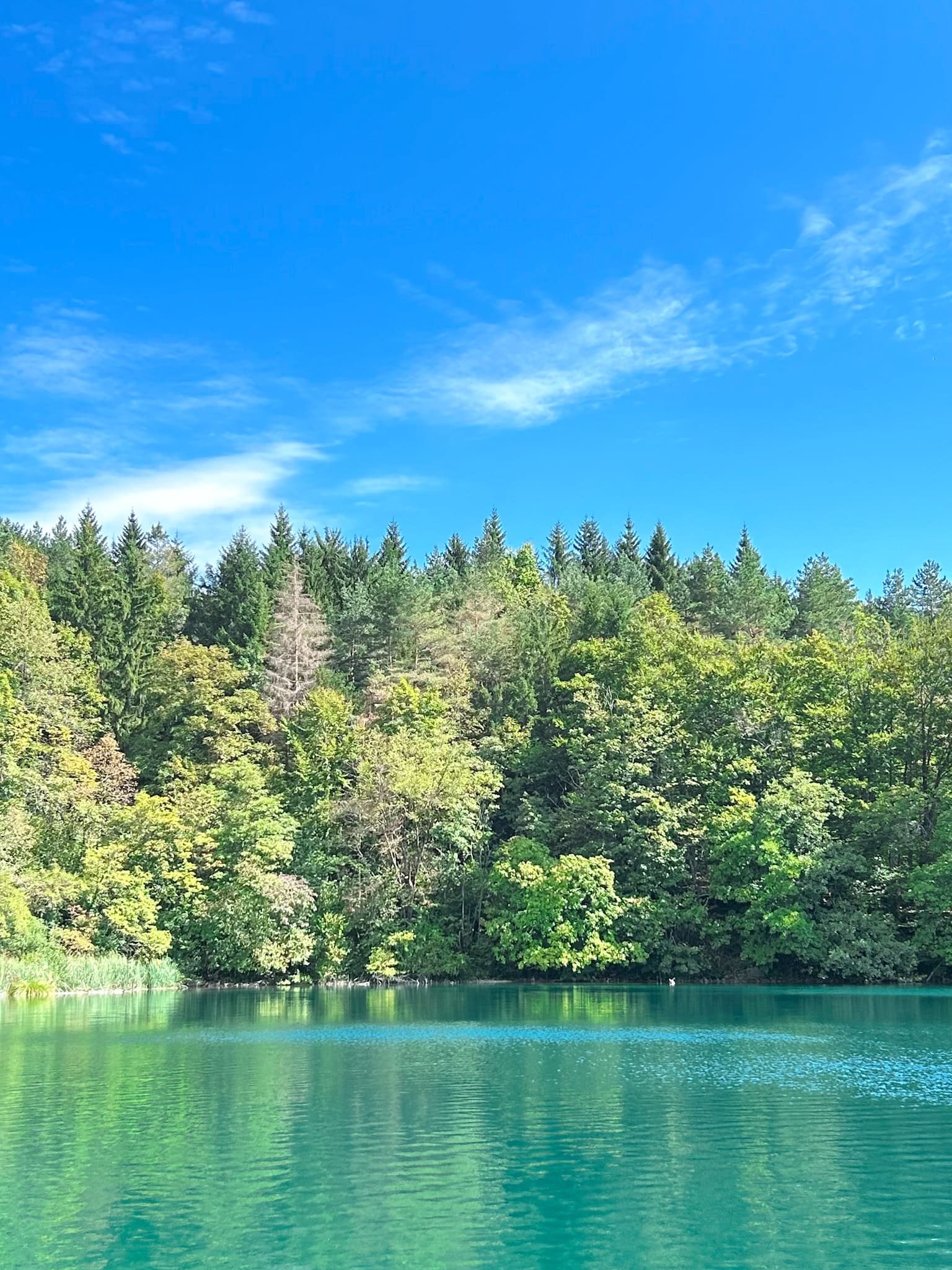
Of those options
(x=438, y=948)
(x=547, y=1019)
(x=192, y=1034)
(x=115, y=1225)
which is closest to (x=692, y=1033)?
(x=547, y=1019)

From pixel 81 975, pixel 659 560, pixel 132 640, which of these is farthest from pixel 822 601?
pixel 81 975

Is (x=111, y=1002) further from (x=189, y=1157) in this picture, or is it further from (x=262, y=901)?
(x=189, y=1157)

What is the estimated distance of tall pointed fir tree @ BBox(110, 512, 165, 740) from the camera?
2682 inches

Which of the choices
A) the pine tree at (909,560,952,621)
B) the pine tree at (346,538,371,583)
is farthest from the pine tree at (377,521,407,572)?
the pine tree at (909,560,952,621)

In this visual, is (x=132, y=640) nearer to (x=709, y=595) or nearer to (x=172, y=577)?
(x=172, y=577)

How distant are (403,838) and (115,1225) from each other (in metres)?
46.0

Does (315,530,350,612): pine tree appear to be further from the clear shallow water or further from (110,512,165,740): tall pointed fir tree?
the clear shallow water

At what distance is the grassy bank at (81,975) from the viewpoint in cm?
4509

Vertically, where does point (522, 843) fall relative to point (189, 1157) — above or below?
above

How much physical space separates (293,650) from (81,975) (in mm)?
28733

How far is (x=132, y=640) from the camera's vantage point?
70.6 m

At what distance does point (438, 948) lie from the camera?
190 ft

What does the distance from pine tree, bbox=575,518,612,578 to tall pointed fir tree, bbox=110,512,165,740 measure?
43.5m

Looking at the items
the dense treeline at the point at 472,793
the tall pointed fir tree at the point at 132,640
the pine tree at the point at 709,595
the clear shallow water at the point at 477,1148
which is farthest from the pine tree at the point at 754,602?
the clear shallow water at the point at 477,1148
